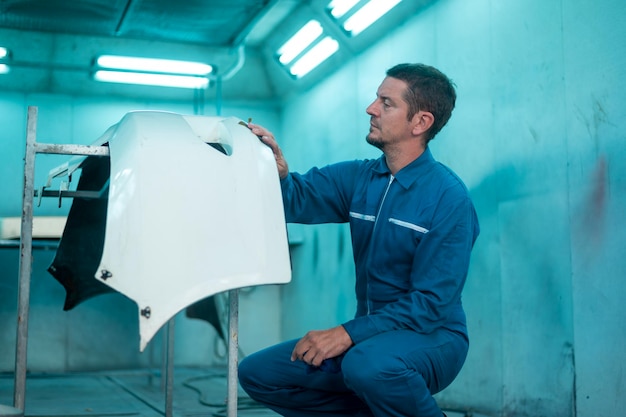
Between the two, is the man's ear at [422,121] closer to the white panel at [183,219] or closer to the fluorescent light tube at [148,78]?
the white panel at [183,219]

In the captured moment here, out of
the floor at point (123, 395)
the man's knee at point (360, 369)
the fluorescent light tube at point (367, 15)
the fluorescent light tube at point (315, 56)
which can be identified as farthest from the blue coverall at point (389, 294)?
the fluorescent light tube at point (315, 56)

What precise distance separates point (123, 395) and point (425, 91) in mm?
2405

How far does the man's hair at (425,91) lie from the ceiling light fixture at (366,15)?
5.11 feet

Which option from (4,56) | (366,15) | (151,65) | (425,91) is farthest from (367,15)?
(4,56)

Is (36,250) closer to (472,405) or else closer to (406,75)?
(472,405)

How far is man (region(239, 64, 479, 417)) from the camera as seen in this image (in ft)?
5.57

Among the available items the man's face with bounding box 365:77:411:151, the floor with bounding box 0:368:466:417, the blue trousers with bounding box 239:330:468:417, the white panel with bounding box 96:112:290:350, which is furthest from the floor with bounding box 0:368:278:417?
the white panel with bounding box 96:112:290:350

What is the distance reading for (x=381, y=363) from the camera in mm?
1644

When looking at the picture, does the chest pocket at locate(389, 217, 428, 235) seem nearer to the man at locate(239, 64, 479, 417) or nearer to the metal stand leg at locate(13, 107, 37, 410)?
the man at locate(239, 64, 479, 417)

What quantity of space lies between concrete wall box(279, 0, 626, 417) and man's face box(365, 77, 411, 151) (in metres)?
0.72

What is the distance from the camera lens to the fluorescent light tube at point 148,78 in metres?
4.65

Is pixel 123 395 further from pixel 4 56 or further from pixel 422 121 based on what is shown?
pixel 422 121

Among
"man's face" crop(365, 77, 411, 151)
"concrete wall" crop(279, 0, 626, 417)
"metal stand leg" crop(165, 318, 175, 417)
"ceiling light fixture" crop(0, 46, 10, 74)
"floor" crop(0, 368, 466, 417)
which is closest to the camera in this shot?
"man's face" crop(365, 77, 411, 151)

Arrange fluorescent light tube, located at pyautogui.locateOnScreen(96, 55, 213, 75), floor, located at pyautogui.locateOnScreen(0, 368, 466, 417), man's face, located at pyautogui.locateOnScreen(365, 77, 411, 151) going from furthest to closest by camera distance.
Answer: fluorescent light tube, located at pyautogui.locateOnScreen(96, 55, 213, 75) < floor, located at pyautogui.locateOnScreen(0, 368, 466, 417) < man's face, located at pyautogui.locateOnScreen(365, 77, 411, 151)
